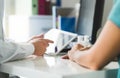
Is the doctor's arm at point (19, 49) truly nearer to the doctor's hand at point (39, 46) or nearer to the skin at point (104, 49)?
the doctor's hand at point (39, 46)

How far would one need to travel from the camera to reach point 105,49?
0.84m

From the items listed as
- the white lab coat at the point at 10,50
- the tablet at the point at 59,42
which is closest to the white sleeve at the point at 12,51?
the white lab coat at the point at 10,50

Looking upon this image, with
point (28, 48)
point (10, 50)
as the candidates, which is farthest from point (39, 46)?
point (10, 50)

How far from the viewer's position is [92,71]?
0.88 metres

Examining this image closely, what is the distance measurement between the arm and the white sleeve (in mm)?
299

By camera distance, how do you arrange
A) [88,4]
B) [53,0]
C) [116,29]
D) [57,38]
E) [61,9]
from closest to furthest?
1. [116,29]
2. [57,38]
3. [88,4]
4. [61,9]
5. [53,0]

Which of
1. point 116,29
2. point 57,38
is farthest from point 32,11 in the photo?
point 116,29

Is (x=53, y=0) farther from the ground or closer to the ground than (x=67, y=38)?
farther from the ground

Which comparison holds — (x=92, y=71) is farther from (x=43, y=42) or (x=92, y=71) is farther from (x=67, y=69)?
(x=43, y=42)

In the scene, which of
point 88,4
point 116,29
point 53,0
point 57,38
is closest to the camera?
point 116,29

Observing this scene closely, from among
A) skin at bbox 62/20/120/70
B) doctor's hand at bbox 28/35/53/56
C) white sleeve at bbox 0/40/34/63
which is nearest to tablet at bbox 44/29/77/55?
doctor's hand at bbox 28/35/53/56

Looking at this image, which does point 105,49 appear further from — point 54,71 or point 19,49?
point 19,49

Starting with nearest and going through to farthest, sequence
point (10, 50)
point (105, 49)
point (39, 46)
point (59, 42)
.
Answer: point (105, 49), point (10, 50), point (39, 46), point (59, 42)

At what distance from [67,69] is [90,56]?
3.8 inches
